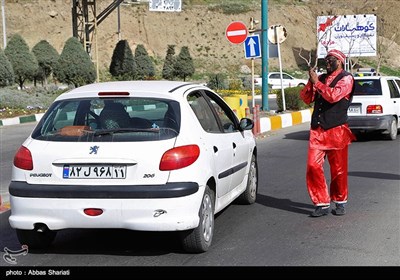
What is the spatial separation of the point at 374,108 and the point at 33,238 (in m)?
10.8

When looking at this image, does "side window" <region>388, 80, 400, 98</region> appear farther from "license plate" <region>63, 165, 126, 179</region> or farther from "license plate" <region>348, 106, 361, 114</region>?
"license plate" <region>63, 165, 126, 179</region>

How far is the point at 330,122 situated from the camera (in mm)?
7004

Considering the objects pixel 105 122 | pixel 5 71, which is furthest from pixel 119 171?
pixel 5 71

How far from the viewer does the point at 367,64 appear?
63.8m

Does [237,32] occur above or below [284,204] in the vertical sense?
above

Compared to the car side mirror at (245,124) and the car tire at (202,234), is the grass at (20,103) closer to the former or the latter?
the car side mirror at (245,124)

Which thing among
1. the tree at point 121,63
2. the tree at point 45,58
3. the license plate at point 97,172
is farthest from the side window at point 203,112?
the tree at point 121,63

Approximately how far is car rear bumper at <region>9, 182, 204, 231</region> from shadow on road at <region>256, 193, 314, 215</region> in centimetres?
242

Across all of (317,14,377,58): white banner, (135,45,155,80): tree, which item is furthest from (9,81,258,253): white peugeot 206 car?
(317,14,377,58): white banner

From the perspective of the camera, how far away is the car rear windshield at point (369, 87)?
1546 cm

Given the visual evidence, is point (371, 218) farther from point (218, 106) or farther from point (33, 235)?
point (33, 235)

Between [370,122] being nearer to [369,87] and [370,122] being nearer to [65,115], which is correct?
[369,87]

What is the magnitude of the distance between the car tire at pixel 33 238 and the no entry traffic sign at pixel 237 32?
12170mm
